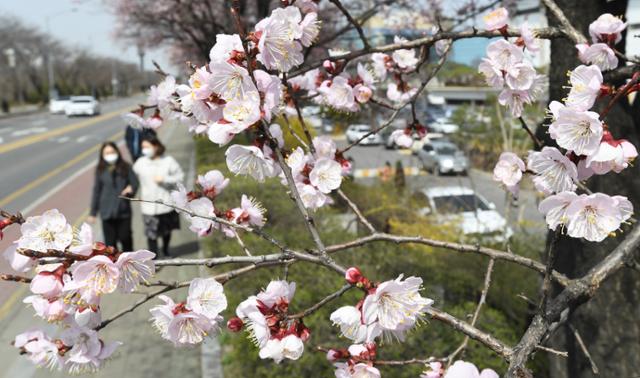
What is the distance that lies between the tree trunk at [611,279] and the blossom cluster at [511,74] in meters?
1.28

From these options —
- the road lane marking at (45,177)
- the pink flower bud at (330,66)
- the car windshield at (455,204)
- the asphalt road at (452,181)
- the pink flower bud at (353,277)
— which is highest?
the pink flower bud at (330,66)

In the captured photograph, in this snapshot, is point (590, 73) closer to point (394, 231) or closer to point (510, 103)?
point (510, 103)

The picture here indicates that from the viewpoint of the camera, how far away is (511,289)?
4.92 metres

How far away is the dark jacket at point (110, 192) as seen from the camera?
655 cm

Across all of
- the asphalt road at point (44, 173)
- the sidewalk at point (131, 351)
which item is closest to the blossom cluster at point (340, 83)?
the sidewalk at point (131, 351)

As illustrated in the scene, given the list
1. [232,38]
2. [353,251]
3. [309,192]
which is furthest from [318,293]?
[232,38]

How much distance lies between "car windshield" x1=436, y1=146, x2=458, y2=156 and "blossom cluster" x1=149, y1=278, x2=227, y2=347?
18.6 meters

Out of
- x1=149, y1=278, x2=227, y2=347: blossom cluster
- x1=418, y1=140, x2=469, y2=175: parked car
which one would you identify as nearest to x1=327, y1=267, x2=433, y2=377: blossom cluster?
x1=149, y1=278, x2=227, y2=347: blossom cluster

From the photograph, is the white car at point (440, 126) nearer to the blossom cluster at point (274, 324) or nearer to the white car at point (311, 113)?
the white car at point (311, 113)

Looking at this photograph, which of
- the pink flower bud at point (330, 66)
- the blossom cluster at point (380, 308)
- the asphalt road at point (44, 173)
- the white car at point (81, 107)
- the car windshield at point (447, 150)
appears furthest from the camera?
the white car at point (81, 107)

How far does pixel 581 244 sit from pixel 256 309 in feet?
8.07

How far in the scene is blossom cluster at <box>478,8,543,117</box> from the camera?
187cm

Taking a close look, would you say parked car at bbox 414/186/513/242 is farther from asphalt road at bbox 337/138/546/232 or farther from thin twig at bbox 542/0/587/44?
thin twig at bbox 542/0/587/44

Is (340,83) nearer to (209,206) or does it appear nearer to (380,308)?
(209,206)
